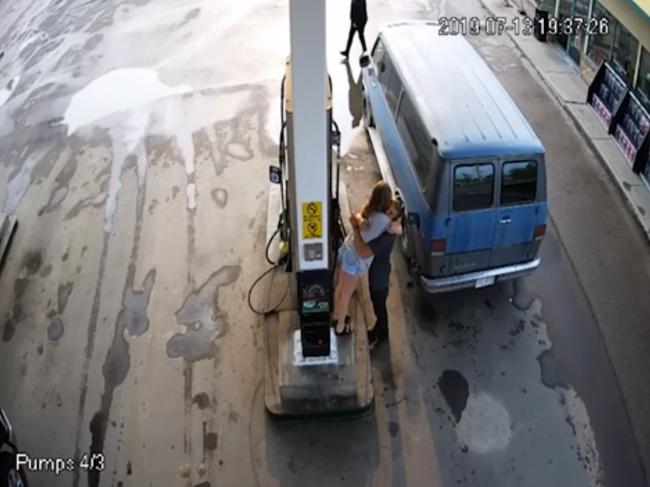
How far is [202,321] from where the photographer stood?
329 inches

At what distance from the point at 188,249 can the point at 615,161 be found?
6.25 m

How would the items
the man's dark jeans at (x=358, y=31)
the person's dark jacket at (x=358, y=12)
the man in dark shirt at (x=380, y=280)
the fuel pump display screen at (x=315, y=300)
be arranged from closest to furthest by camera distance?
1. the fuel pump display screen at (x=315, y=300)
2. the man in dark shirt at (x=380, y=280)
3. the person's dark jacket at (x=358, y=12)
4. the man's dark jeans at (x=358, y=31)

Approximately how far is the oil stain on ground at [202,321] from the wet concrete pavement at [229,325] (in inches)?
0.9

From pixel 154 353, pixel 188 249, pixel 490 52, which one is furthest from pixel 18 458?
pixel 490 52

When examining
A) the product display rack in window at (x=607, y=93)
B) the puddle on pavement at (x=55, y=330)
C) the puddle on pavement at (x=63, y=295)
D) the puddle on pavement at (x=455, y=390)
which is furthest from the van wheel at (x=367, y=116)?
the puddle on pavement at (x=55, y=330)

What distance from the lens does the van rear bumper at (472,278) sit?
805cm

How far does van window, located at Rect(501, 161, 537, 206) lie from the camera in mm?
7754

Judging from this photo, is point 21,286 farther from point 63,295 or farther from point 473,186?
point 473,186

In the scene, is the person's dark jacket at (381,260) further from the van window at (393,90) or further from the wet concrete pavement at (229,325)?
the van window at (393,90)

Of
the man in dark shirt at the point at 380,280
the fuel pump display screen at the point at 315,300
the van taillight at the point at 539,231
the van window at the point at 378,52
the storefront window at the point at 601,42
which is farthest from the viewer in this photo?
the storefront window at the point at 601,42

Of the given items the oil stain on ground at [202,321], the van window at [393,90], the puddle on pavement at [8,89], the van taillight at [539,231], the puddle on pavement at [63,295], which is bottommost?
the oil stain on ground at [202,321]

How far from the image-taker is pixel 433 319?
8.33m

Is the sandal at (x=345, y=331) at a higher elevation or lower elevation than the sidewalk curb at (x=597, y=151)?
higher

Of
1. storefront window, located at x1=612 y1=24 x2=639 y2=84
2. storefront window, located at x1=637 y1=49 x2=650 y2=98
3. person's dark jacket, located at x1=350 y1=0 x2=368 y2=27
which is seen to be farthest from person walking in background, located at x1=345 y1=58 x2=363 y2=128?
storefront window, located at x1=637 y1=49 x2=650 y2=98
